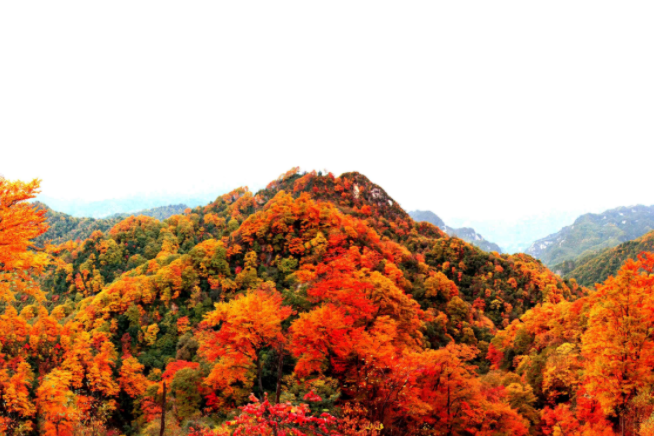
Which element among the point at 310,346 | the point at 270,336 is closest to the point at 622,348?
the point at 310,346

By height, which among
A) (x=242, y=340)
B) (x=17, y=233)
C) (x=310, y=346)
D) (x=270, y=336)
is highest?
(x=17, y=233)

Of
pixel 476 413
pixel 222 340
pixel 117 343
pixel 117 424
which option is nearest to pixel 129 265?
pixel 117 343

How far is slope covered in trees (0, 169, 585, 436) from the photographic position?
19375mm

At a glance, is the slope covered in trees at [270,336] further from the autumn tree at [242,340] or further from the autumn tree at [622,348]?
the autumn tree at [622,348]

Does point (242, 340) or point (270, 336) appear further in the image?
point (242, 340)

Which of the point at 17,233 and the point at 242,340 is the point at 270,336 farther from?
the point at 17,233

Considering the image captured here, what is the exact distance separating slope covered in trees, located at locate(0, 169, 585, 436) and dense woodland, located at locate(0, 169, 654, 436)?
189mm

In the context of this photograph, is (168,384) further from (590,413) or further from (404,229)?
(404,229)

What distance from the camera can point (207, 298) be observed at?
1891 inches

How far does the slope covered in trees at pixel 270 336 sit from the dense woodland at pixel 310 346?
0.62 feet

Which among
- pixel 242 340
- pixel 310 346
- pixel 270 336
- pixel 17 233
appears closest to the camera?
pixel 17 233

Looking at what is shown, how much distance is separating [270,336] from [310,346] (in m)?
3.57

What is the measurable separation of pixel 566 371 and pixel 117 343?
55.8 m

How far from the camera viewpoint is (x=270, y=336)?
83.8 feet
